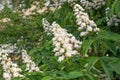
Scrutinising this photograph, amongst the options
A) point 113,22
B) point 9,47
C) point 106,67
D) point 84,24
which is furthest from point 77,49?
point 9,47

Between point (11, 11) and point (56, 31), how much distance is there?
1068 centimetres

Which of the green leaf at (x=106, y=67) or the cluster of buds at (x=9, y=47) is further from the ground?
the cluster of buds at (x=9, y=47)

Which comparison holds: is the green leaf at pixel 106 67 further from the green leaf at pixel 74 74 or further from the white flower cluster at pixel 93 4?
the white flower cluster at pixel 93 4

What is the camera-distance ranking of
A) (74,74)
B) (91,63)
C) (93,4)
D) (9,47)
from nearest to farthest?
(74,74)
(91,63)
(93,4)
(9,47)

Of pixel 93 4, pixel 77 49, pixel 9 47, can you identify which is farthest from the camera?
pixel 9 47

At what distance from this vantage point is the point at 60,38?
341 centimetres

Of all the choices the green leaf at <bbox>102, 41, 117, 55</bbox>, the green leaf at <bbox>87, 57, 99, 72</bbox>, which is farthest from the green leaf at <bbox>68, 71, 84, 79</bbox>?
the green leaf at <bbox>102, 41, 117, 55</bbox>

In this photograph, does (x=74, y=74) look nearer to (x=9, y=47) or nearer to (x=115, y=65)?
(x=115, y=65)

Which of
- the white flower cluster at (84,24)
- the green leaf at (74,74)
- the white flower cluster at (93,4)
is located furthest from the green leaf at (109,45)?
the white flower cluster at (93,4)

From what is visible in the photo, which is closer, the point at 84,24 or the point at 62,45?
the point at 62,45

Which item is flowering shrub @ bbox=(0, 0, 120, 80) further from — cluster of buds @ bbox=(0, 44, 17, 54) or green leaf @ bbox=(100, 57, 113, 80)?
cluster of buds @ bbox=(0, 44, 17, 54)

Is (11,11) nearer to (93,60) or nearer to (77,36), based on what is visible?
(77,36)

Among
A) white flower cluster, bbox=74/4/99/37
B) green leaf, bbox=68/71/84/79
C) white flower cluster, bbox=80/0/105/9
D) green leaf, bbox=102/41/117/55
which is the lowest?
green leaf, bbox=68/71/84/79

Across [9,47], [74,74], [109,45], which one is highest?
[9,47]
